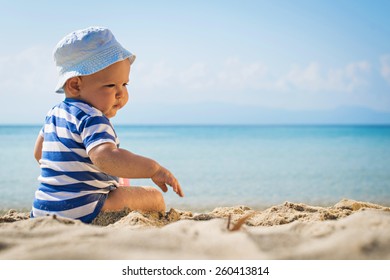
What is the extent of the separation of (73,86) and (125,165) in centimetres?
57

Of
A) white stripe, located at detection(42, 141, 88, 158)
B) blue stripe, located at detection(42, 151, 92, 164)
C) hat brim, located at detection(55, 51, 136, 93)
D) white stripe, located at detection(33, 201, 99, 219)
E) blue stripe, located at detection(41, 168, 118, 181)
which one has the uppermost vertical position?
hat brim, located at detection(55, 51, 136, 93)

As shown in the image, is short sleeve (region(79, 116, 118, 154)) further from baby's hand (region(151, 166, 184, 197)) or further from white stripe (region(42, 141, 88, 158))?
baby's hand (region(151, 166, 184, 197))

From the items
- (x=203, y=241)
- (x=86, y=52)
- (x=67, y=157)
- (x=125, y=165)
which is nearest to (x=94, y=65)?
(x=86, y=52)

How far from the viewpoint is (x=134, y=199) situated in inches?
88.8

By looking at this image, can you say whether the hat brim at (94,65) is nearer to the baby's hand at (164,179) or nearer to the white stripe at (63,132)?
the white stripe at (63,132)

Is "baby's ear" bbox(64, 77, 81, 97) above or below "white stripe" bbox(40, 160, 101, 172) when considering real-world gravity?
above

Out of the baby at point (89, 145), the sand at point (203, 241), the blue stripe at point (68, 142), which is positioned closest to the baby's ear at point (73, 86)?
the baby at point (89, 145)

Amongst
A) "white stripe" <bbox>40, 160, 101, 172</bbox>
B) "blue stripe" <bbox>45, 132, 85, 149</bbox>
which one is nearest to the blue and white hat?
"blue stripe" <bbox>45, 132, 85, 149</bbox>

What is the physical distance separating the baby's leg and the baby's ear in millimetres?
511

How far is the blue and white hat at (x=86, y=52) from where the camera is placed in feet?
7.18

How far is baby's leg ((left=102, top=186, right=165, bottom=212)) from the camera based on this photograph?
2.18 m

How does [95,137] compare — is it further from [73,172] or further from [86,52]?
[86,52]

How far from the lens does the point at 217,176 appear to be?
6762 mm
